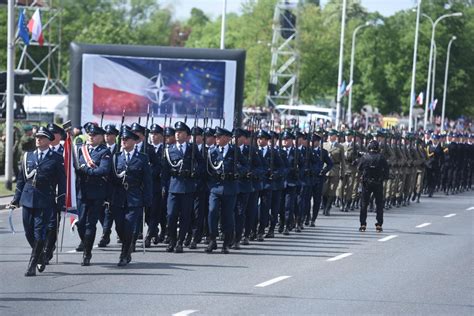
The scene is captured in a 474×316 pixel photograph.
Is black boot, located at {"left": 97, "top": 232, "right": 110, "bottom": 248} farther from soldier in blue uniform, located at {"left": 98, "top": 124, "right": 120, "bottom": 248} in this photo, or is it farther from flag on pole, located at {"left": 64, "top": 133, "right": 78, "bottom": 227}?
flag on pole, located at {"left": 64, "top": 133, "right": 78, "bottom": 227}

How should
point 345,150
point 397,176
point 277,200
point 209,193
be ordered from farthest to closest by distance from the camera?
1. point 397,176
2. point 345,150
3. point 277,200
4. point 209,193

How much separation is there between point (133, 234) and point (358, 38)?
90870mm

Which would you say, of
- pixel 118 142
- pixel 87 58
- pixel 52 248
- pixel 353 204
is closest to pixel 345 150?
pixel 353 204

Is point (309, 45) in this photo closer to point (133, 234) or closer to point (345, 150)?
point (345, 150)

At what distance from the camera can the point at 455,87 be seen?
103188mm

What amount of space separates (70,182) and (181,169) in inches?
70.7

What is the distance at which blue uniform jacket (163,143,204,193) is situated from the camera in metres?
18.1

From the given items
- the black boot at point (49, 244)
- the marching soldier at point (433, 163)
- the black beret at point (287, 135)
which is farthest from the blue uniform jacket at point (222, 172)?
the marching soldier at point (433, 163)

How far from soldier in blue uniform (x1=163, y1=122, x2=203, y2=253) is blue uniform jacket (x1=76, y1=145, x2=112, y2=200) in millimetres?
1899

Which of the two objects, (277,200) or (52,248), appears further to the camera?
(277,200)

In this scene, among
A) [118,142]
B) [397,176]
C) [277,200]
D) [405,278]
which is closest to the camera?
[405,278]

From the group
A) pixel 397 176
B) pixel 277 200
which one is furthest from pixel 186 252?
pixel 397 176

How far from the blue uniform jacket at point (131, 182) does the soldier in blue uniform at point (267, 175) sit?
177 inches

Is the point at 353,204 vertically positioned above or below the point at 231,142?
below
